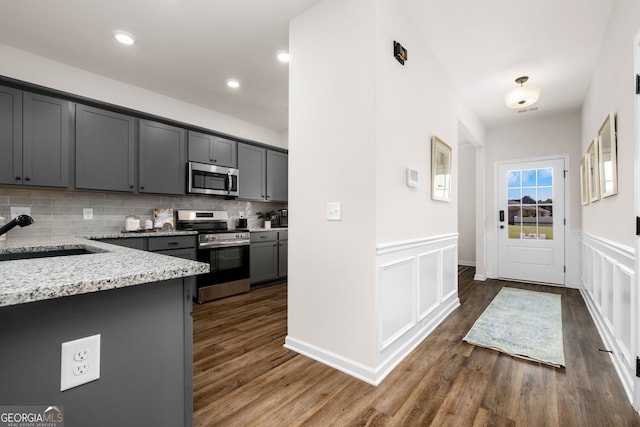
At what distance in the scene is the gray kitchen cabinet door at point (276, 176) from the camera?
5023mm

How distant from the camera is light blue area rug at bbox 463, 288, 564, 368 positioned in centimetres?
235

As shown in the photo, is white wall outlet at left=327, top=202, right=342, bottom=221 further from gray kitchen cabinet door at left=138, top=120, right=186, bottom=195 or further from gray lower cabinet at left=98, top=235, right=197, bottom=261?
gray kitchen cabinet door at left=138, top=120, right=186, bottom=195

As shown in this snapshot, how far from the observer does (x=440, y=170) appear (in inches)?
121

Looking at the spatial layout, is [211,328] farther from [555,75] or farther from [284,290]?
[555,75]

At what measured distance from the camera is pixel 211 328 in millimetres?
2799

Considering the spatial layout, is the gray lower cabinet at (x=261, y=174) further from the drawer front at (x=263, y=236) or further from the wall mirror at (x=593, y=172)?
the wall mirror at (x=593, y=172)

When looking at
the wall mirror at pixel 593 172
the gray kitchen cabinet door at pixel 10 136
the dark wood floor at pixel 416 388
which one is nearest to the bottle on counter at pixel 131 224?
the gray kitchen cabinet door at pixel 10 136

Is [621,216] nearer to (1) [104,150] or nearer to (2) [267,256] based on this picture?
(2) [267,256]

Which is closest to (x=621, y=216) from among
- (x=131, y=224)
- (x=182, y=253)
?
(x=182, y=253)

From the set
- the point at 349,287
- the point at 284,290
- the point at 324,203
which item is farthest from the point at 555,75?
the point at 284,290

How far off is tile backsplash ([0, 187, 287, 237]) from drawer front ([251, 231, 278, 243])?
2.98 ft

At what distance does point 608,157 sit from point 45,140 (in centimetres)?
501

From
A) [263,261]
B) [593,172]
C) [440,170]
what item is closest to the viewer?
[440,170]

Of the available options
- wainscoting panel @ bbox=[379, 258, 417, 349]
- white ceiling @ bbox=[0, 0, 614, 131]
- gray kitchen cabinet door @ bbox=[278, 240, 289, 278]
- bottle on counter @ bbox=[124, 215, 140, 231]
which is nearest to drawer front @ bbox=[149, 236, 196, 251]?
bottle on counter @ bbox=[124, 215, 140, 231]
